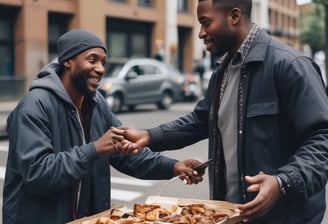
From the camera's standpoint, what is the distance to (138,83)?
20.7m

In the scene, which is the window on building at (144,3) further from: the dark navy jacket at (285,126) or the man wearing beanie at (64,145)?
Answer: the dark navy jacket at (285,126)

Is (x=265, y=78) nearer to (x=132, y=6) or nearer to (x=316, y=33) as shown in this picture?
(x=132, y=6)

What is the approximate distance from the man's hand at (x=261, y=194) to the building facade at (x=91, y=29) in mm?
21490

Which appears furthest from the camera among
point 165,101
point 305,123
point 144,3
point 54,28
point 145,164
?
point 144,3

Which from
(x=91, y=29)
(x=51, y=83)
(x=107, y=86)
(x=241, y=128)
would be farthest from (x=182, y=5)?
(x=241, y=128)

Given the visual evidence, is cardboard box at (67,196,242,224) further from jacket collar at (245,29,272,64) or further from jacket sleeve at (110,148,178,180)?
jacket collar at (245,29,272,64)

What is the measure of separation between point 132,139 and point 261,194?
38.9 inches

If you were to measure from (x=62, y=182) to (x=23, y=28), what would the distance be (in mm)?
23401

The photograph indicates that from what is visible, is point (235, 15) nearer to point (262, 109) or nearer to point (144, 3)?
point (262, 109)

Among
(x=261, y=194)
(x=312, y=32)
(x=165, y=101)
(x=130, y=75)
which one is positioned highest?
(x=312, y=32)

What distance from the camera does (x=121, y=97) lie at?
2022 cm

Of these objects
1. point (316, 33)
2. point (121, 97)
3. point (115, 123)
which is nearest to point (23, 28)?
point (121, 97)

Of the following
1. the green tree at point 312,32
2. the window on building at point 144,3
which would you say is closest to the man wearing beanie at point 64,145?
the window on building at point 144,3

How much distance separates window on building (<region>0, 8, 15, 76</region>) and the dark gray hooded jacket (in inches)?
905
